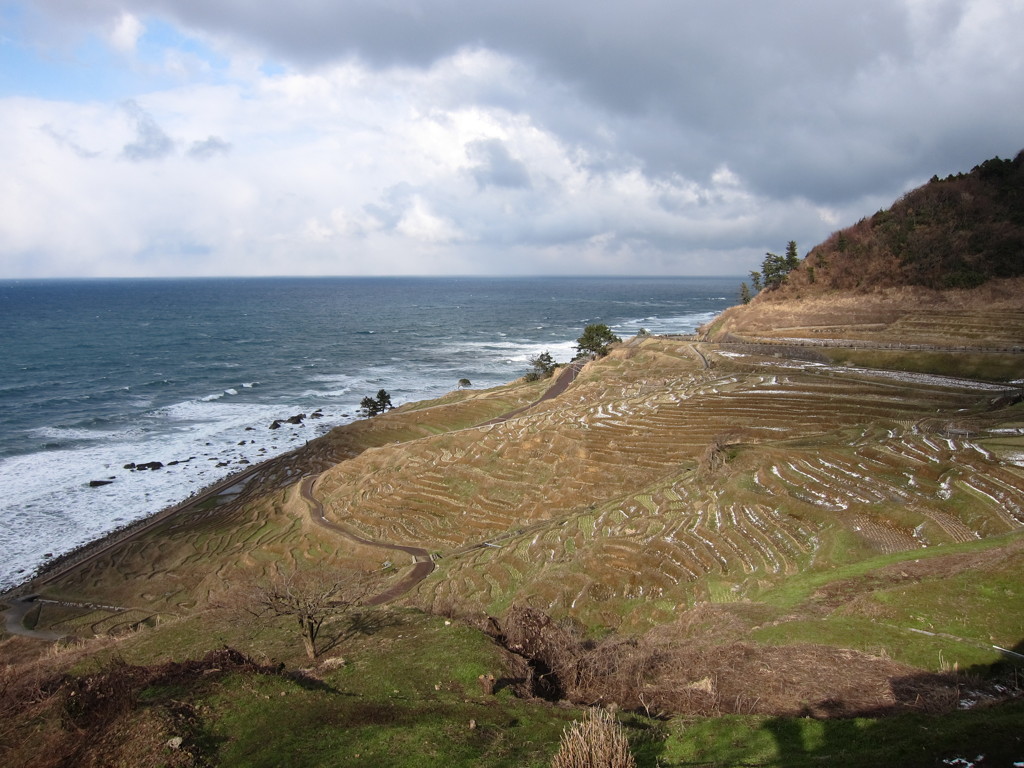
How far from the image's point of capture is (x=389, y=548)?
147ft

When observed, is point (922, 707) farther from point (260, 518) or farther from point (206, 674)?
point (260, 518)

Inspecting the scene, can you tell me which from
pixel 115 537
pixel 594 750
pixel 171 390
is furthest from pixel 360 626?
pixel 171 390

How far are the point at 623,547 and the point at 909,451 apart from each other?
19.6 meters

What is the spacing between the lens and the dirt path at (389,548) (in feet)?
122

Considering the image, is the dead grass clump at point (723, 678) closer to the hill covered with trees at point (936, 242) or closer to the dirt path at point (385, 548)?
the dirt path at point (385, 548)

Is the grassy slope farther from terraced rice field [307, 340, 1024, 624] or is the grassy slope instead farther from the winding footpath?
the winding footpath

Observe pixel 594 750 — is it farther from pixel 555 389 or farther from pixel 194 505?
pixel 555 389

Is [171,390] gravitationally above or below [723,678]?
below

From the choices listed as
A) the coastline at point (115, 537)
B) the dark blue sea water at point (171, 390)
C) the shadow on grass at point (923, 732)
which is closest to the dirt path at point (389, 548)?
the coastline at point (115, 537)

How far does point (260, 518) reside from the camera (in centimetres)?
5531

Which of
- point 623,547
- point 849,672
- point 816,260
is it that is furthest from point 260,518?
point 816,260

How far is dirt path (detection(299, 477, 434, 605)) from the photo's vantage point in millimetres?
37156

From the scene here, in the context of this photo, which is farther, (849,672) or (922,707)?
(849,672)

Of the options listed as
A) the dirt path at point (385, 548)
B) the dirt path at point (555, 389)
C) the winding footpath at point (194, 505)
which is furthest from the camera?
the dirt path at point (555, 389)
